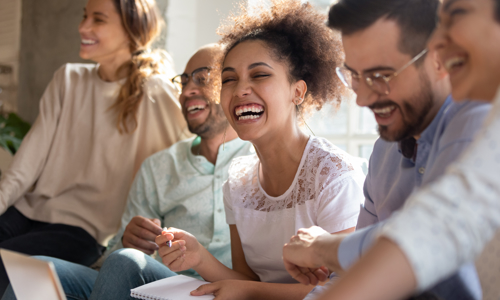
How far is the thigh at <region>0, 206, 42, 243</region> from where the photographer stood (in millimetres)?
2252

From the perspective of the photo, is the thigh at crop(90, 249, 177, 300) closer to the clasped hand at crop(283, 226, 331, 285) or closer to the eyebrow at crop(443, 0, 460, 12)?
→ the clasped hand at crop(283, 226, 331, 285)

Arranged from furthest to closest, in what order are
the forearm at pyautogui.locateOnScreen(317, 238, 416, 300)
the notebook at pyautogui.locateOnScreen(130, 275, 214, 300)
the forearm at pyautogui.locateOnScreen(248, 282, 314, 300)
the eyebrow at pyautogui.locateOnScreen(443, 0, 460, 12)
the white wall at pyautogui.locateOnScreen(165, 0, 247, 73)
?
1. the white wall at pyautogui.locateOnScreen(165, 0, 247, 73)
2. the forearm at pyautogui.locateOnScreen(248, 282, 314, 300)
3. the notebook at pyautogui.locateOnScreen(130, 275, 214, 300)
4. the eyebrow at pyautogui.locateOnScreen(443, 0, 460, 12)
5. the forearm at pyautogui.locateOnScreen(317, 238, 416, 300)

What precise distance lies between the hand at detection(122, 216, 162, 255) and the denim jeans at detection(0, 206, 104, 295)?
18.4 inches

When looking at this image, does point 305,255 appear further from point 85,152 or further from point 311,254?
point 85,152

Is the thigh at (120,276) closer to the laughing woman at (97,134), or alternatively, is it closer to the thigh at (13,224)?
the laughing woman at (97,134)

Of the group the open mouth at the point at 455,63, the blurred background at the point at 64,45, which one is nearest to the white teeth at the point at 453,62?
the open mouth at the point at 455,63

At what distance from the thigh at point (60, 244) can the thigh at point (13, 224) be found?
11 centimetres

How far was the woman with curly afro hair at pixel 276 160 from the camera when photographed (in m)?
1.38

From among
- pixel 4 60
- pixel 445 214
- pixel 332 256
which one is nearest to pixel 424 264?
pixel 445 214

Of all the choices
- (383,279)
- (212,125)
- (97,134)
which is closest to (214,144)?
(212,125)

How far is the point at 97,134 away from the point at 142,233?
34.7 inches

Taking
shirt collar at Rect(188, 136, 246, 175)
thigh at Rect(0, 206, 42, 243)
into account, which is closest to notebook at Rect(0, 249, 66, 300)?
shirt collar at Rect(188, 136, 246, 175)

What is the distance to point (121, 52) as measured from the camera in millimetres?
2451

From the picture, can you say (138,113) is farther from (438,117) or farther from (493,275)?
(493,275)
